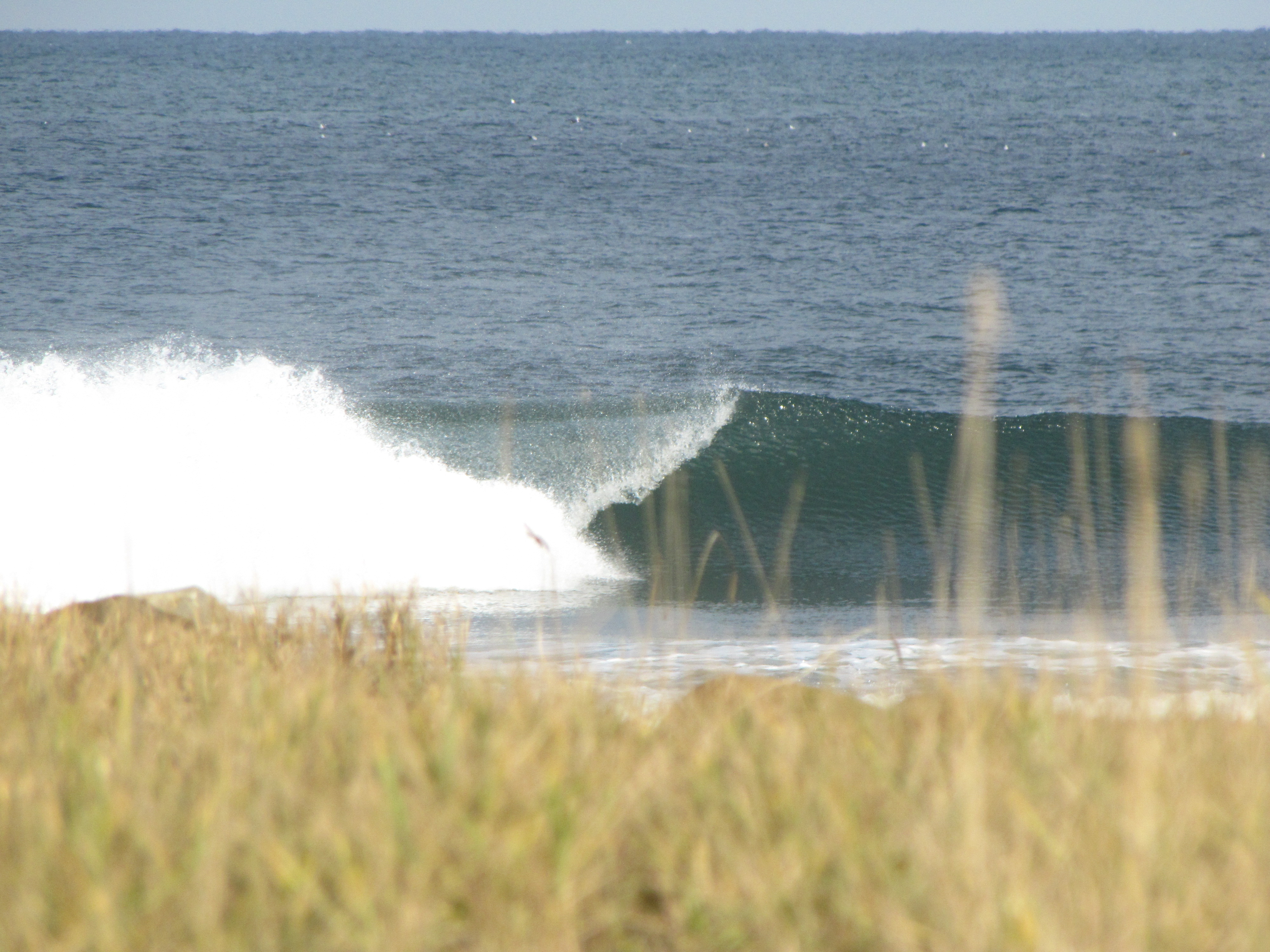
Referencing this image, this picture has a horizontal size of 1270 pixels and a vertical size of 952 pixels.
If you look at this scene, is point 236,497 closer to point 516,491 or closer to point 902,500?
point 516,491

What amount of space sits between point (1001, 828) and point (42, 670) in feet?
7.38

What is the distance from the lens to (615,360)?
19.0 metres

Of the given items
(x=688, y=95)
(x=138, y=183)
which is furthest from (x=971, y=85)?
(x=138, y=183)

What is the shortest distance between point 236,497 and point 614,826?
9.28 meters

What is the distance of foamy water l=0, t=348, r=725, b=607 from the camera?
30.5 feet

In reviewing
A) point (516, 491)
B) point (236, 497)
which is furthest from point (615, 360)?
point (236, 497)

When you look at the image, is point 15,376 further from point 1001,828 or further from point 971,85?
point 971,85

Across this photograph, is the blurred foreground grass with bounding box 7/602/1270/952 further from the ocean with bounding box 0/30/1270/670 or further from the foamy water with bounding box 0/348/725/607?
the foamy water with bounding box 0/348/725/607

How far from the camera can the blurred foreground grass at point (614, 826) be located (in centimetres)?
180

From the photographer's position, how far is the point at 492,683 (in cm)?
289

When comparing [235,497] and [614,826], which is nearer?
[614,826]

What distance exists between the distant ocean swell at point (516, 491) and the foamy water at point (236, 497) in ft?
0.09

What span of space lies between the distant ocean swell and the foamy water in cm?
3

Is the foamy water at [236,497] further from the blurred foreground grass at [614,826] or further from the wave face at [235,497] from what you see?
the blurred foreground grass at [614,826]
